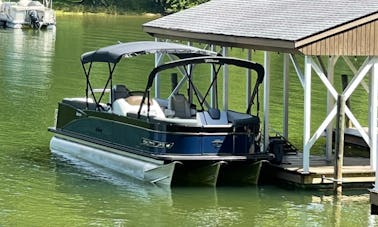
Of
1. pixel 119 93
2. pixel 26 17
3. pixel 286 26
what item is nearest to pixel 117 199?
pixel 119 93

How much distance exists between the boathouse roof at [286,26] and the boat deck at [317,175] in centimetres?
236

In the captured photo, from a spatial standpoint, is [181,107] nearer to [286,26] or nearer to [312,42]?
[286,26]

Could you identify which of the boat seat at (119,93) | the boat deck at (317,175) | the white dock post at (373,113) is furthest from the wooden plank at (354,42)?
the boat seat at (119,93)

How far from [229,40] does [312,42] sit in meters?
2.89

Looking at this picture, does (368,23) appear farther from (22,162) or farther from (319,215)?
(22,162)

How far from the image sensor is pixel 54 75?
143 feet

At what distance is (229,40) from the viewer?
882 inches

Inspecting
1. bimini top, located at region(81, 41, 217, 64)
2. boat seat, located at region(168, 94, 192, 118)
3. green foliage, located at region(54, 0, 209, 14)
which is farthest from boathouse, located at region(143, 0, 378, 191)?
green foliage, located at region(54, 0, 209, 14)

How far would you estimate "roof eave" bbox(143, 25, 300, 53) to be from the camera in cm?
2028

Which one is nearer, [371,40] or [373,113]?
[371,40]

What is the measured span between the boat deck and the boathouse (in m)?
0.02

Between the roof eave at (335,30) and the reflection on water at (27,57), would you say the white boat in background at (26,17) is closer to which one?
the reflection on water at (27,57)

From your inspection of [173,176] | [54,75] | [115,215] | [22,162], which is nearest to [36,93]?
[54,75]

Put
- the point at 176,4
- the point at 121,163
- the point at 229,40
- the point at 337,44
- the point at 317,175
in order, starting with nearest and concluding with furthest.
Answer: the point at 337,44 → the point at 317,175 → the point at 121,163 → the point at 229,40 → the point at 176,4
